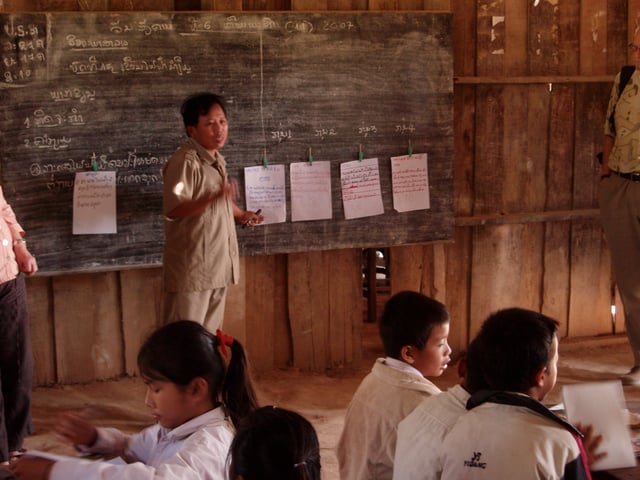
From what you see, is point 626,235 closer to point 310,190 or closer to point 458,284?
point 458,284

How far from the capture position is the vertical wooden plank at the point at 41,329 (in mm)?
4398

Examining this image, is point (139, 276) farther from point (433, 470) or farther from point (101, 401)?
point (433, 470)

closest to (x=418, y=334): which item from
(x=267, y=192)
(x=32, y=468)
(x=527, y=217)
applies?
(x=32, y=468)

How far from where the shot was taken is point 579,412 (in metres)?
1.95

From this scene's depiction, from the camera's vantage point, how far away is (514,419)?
1.82 meters

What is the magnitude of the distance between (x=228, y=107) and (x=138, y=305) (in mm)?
1127

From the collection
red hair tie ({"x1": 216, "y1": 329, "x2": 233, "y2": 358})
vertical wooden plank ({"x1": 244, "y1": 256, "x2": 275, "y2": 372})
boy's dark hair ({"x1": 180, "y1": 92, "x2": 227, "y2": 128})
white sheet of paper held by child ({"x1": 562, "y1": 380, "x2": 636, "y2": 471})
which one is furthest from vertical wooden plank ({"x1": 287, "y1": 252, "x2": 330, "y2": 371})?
white sheet of paper held by child ({"x1": 562, "y1": 380, "x2": 636, "y2": 471})

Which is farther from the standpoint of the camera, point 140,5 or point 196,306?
point 140,5

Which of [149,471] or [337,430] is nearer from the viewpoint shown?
[149,471]

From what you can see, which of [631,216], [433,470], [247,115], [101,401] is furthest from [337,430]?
[433,470]

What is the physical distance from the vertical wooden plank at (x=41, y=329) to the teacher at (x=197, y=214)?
85 cm

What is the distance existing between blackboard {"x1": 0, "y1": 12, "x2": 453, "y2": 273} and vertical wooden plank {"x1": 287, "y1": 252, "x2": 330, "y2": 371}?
0.20 metres

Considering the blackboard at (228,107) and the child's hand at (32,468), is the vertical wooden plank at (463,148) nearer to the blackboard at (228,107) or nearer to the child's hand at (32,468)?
the blackboard at (228,107)

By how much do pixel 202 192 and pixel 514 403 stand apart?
225 cm
